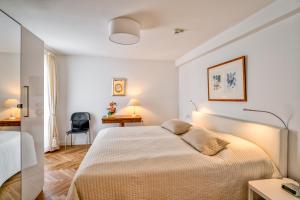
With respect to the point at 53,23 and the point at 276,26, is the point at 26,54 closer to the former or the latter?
the point at 53,23

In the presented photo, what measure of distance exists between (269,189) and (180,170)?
80cm

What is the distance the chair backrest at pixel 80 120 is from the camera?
425 cm

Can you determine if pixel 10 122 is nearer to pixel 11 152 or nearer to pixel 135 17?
pixel 11 152

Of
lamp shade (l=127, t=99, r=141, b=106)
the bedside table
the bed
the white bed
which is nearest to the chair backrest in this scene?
lamp shade (l=127, t=99, r=141, b=106)

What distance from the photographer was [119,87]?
4.55m

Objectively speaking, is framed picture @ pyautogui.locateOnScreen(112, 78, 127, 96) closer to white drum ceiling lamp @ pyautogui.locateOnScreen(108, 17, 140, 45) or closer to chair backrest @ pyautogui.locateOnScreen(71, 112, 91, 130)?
chair backrest @ pyautogui.locateOnScreen(71, 112, 91, 130)

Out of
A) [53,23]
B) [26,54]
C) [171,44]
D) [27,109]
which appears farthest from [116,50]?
[27,109]

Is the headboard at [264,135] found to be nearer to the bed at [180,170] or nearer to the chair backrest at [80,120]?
the bed at [180,170]

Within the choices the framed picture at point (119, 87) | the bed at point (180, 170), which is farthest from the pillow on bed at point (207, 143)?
the framed picture at point (119, 87)

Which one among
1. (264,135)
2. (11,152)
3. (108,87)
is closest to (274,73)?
(264,135)

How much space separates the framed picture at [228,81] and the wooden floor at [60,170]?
2820mm

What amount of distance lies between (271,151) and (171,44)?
8.13ft

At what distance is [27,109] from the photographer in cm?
195

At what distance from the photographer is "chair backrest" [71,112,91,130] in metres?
4.25
